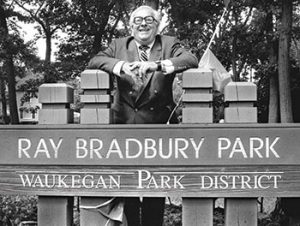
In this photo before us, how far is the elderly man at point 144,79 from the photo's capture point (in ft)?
11.5

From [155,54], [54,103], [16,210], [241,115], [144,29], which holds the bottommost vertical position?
[16,210]

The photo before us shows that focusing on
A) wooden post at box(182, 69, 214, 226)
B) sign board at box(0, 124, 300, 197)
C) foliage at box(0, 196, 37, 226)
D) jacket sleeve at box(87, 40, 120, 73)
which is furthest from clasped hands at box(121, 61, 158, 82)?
foliage at box(0, 196, 37, 226)

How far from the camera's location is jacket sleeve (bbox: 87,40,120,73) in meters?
3.41

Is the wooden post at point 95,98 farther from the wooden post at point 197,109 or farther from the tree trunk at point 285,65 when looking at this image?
the tree trunk at point 285,65

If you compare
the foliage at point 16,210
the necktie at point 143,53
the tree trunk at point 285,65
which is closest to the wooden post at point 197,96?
the necktie at point 143,53

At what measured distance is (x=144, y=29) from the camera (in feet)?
11.7

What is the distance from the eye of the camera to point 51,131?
131 inches

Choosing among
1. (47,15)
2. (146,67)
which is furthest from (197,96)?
(47,15)

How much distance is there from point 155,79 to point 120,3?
14.5 metres

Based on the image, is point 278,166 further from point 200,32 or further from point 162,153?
point 200,32

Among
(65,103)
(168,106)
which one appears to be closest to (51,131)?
(65,103)

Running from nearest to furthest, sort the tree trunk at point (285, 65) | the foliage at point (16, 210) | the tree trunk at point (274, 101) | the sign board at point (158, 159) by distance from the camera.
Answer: the sign board at point (158, 159) → the foliage at point (16, 210) → the tree trunk at point (285, 65) → the tree trunk at point (274, 101)

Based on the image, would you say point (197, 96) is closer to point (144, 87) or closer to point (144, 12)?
point (144, 87)

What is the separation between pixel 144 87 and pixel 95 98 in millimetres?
357
